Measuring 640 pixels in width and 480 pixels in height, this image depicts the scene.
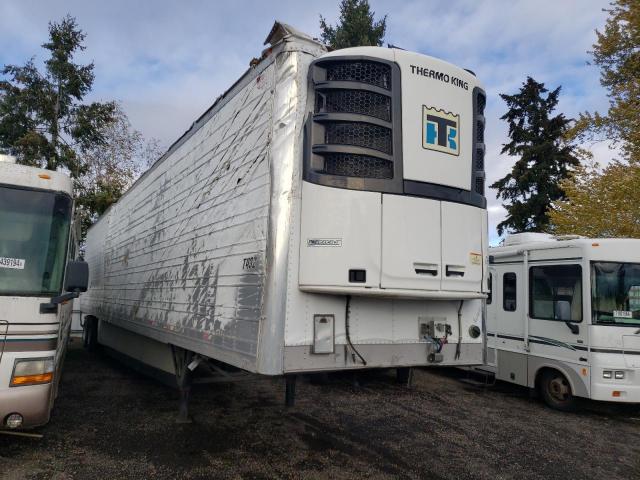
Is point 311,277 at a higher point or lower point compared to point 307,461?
higher

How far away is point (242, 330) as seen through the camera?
14.2 ft

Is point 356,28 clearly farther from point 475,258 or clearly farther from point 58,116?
point 475,258

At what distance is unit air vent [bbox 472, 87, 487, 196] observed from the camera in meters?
4.88

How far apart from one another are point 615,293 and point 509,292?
6.16ft

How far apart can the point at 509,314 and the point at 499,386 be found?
1791 mm

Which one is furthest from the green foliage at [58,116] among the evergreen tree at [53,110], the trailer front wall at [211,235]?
the trailer front wall at [211,235]

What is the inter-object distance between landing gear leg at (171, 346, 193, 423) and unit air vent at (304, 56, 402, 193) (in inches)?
119

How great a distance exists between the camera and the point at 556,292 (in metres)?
8.20

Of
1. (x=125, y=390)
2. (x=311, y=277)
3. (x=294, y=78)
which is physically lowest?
(x=125, y=390)

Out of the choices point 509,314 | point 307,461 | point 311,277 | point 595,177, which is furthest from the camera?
point 595,177

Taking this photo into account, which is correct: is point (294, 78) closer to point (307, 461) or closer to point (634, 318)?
point (307, 461)

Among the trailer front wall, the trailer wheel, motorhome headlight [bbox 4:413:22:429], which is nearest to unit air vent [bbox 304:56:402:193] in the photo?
the trailer front wall

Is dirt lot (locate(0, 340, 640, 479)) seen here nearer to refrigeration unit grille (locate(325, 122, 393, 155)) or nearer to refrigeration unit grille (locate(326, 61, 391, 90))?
refrigeration unit grille (locate(325, 122, 393, 155))

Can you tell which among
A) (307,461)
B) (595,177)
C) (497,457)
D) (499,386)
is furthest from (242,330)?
(595,177)
